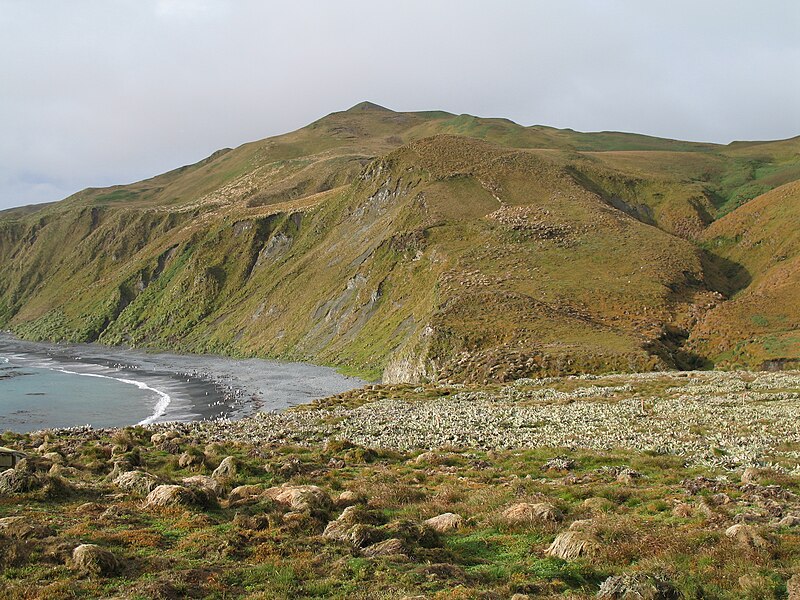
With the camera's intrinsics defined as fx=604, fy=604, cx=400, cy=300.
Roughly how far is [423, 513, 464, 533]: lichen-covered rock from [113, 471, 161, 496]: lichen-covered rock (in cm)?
965

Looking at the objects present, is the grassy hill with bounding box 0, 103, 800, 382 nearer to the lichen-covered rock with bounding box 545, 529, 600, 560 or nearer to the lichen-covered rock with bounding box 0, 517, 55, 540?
the lichen-covered rock with bounding box 545, 529, 600, 560

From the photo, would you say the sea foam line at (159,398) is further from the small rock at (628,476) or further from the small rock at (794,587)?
the small rock at (794,587)

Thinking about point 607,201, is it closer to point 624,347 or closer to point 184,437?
point 624,347

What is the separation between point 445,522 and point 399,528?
6.76 ft

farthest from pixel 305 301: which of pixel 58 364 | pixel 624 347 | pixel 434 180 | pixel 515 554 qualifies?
pixel 515 554

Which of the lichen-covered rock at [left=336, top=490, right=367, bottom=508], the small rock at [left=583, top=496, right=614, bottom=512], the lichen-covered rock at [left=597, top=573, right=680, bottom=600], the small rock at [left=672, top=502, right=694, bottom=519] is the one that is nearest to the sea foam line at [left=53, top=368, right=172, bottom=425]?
the lichen-covered rock at [left=336, top=490, right=367, bottom=508]

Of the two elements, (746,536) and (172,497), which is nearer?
(746,536)

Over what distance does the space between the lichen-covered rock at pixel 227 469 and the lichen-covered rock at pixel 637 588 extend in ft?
51.2

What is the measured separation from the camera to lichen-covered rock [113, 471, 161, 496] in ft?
67.1

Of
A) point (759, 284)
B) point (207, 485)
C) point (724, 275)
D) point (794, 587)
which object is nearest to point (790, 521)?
point (794, 587)

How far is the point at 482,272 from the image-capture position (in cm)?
8856

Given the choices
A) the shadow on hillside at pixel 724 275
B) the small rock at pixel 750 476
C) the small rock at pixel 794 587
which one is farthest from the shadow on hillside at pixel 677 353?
the small rock at pixel 794 587

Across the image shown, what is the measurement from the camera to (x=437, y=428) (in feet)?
121

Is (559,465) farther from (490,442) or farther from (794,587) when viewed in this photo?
(794,587)
